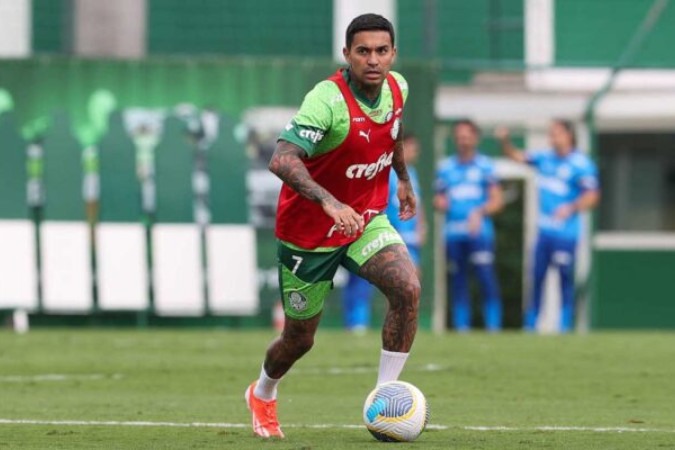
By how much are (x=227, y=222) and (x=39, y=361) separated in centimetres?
662

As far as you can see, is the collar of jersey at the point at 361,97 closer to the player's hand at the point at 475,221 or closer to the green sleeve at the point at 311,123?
the green sleeve at the point at 311,123

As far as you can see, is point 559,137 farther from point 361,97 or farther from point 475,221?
point 361,97

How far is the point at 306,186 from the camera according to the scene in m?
8.82

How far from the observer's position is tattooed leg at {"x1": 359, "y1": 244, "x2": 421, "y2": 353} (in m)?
9.19

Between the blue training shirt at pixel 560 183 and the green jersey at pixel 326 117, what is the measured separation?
39.1 feet

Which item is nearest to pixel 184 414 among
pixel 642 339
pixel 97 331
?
pixel 642 339

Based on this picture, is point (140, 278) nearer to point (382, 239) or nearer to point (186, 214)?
point (186, 214)

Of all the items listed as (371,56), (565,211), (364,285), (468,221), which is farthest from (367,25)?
(468,221)

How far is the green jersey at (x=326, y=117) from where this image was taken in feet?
29.6

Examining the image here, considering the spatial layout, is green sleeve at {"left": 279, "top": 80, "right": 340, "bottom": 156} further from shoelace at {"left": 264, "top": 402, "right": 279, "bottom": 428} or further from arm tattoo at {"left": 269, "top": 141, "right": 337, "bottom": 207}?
shoelace at {"left": 264, "top": 402, "right": 279, "bottom": 428}

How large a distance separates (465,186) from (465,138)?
621 millimetres

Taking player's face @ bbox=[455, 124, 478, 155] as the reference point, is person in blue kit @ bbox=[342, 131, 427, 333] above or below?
below

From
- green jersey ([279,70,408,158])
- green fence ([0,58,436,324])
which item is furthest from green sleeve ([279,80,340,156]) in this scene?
green fence ([0,58,436,324])

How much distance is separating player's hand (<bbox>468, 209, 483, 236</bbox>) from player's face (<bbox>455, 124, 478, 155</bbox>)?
0.73m
